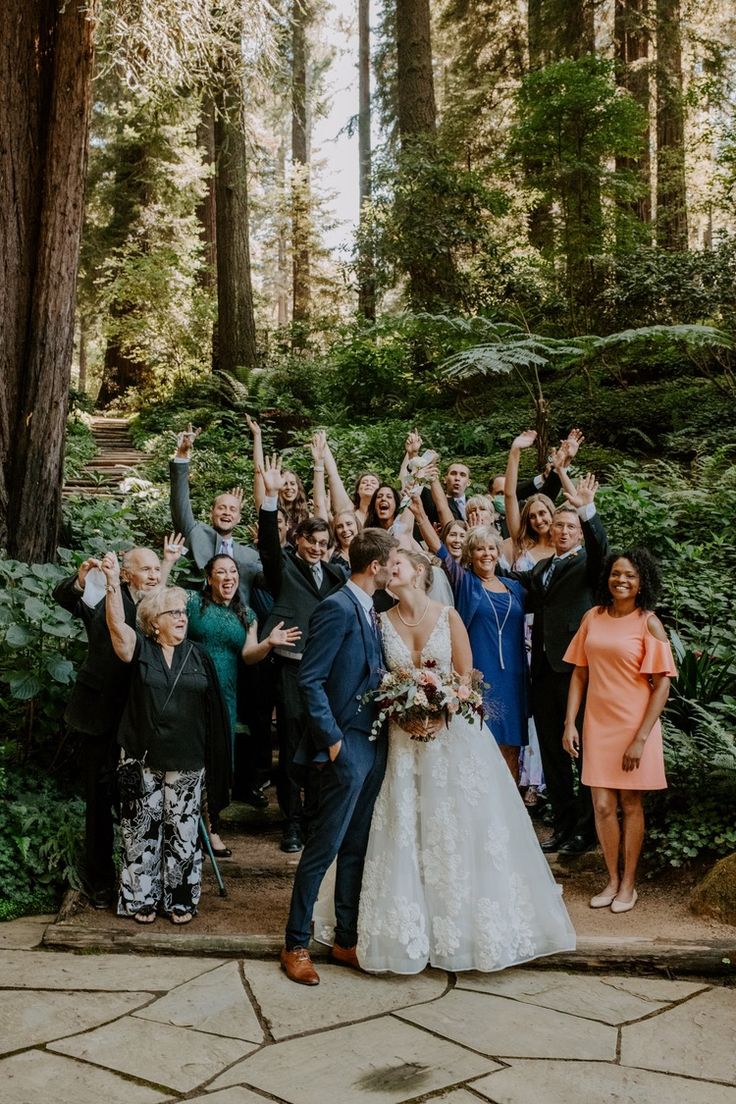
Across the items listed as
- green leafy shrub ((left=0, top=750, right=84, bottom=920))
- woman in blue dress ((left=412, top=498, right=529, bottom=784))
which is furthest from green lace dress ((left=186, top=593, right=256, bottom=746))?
woman in blue dress ((left=412, top=498, right=529, bottom=784))

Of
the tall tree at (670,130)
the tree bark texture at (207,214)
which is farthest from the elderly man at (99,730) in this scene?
the tree bark texture at (207,214)

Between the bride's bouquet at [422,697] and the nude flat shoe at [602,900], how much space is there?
1.50 m

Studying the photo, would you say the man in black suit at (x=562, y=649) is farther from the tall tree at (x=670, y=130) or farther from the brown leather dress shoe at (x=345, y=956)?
the tall tree at (x=670, y=130)

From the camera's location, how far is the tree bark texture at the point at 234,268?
16500 millimetres

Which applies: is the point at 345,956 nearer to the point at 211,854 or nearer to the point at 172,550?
the point at 211,854

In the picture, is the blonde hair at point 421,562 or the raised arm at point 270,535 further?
the raised arm at point 270,535

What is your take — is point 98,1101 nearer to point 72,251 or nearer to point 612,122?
point 72,251

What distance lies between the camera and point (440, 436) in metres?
12.9

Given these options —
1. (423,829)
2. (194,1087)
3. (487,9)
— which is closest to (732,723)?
(423,829)

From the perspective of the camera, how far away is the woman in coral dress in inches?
192

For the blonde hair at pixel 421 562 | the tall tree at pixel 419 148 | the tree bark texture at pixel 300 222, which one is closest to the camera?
the blonde hair at pixel 421 562

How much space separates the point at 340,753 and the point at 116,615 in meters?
1.40

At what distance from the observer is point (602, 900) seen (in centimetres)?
498

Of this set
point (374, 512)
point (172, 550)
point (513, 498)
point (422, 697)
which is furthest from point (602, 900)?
point (172, 550)
